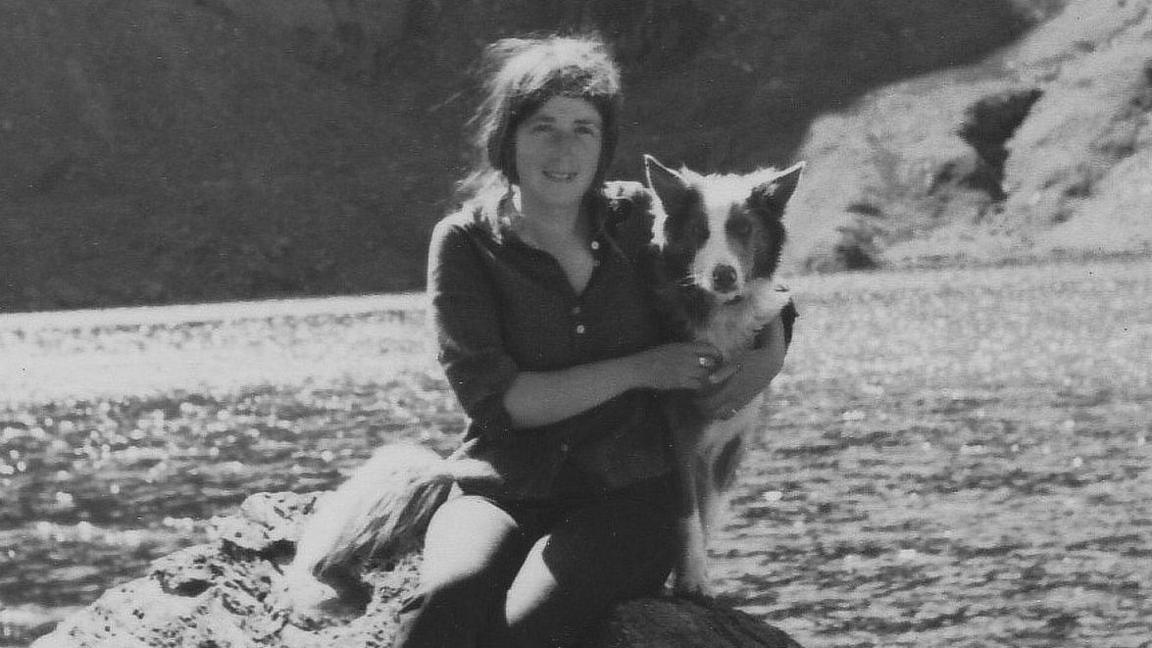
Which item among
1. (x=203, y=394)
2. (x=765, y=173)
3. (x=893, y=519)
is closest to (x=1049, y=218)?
(x=203, y=394)

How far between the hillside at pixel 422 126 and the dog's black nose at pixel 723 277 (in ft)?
281

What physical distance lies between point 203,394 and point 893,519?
83.4 feet

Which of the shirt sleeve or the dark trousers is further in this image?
the shirt sleeve

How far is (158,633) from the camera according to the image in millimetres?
7934

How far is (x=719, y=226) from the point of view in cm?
766

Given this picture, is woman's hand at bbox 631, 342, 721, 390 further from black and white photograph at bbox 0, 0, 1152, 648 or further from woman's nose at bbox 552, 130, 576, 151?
woman's nose at bbox 552, 130, 576, 151

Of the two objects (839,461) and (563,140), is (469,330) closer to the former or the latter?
(563,140)

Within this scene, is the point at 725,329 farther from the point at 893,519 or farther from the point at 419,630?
the point at 893,519

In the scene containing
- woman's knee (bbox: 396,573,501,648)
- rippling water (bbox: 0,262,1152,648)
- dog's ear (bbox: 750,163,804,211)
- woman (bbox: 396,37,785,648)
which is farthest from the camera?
rippling water (bbox: 0,262,1152,648)

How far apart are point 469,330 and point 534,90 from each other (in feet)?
3.85

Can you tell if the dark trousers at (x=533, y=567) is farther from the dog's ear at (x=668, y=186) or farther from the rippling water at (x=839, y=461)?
the rippling water at (x=839, y=461)

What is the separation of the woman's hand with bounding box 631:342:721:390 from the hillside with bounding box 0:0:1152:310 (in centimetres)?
8573

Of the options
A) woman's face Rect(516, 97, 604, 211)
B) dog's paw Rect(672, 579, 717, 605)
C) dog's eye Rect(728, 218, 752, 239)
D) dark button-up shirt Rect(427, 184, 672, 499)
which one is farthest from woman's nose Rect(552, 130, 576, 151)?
dog's paw Rect(672, 579, 717, 605)

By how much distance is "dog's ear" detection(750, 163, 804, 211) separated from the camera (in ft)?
25.6
